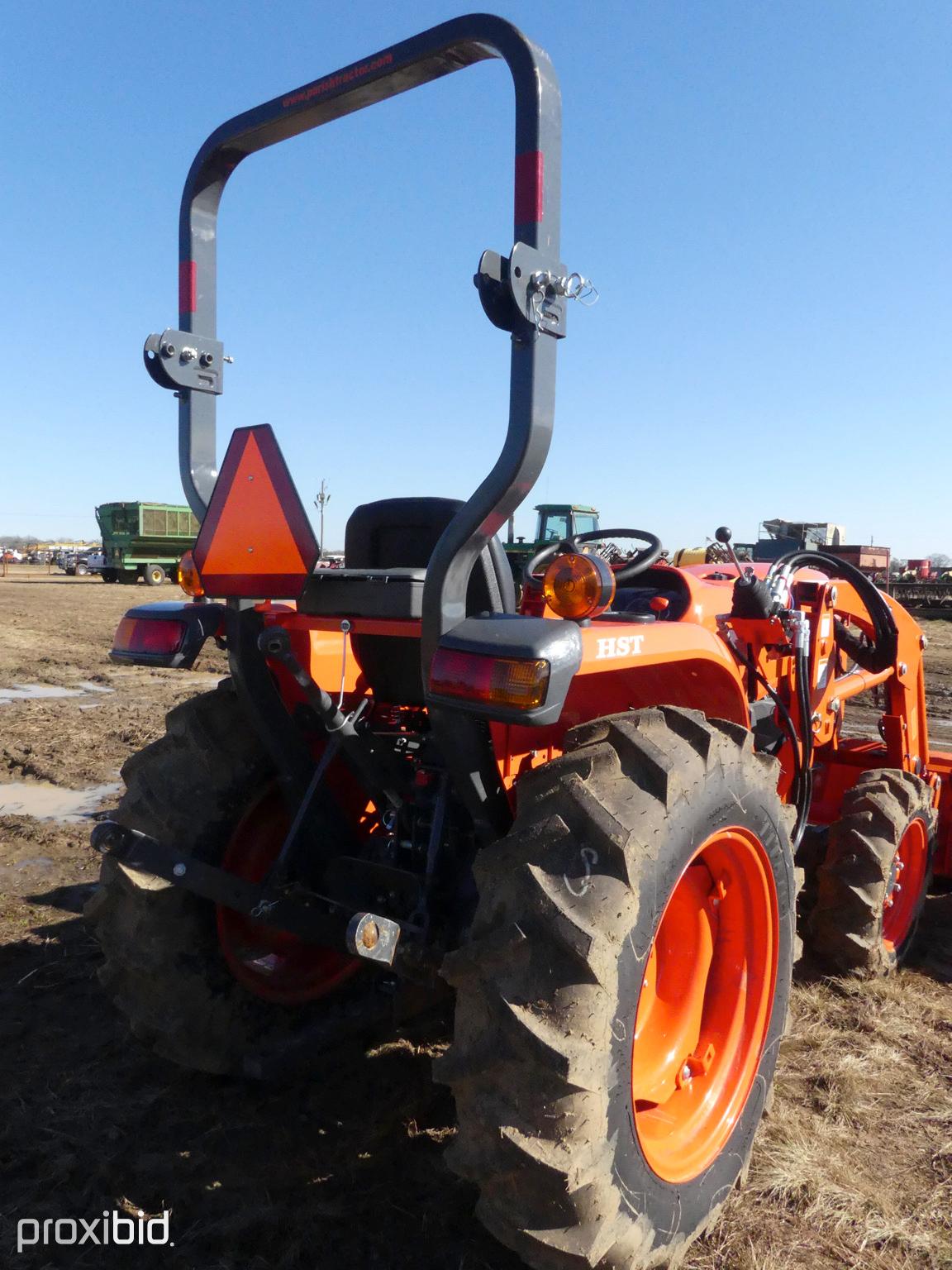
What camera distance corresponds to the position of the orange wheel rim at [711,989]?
7.88ft

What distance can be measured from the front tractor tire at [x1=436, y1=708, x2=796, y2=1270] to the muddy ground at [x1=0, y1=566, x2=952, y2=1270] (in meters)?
0.28

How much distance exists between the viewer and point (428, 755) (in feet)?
8.59

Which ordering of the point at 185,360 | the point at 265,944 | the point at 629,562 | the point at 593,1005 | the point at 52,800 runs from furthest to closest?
the point at 52,800 < the point at 629,562 < the point at 265,944 < the point at 185,360 < the point at 593,1005

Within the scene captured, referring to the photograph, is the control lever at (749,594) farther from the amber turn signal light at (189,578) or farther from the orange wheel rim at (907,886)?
the amber turn signal light at (189,578)

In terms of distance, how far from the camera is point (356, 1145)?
255 cm

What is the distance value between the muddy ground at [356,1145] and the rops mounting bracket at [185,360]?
6.62 feet

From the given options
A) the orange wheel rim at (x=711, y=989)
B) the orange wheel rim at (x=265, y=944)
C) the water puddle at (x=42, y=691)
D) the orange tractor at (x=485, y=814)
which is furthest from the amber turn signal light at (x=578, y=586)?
the water puddle at (x=42, y=691)

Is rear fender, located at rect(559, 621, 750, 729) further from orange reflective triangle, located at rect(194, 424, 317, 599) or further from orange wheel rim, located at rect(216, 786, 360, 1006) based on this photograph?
orange wheel rim, located at rect(216, 786, 360, 1006)

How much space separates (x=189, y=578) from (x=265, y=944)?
1.19m

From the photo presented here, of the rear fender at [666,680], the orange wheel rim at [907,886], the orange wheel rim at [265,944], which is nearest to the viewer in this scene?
the rear fender at [666,680]

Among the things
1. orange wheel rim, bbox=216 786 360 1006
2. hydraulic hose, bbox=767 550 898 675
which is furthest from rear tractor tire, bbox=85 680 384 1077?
hydraulic hose, bbox=767 550 898 675

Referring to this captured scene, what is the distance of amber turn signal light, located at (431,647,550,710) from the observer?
1.80 m

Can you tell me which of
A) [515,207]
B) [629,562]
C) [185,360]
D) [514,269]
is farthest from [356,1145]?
[515,207]

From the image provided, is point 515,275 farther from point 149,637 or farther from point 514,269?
point 149,637
